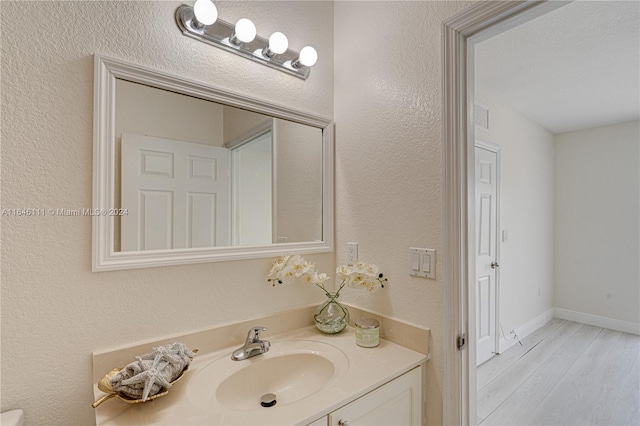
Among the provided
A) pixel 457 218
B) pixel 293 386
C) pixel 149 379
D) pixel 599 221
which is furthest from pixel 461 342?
pixel 599 221

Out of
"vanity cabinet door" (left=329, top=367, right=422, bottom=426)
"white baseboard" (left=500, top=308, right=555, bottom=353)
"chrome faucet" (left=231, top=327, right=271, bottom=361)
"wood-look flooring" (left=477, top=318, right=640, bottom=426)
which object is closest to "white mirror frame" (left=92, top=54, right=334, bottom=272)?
"chrome faucet" (left=231, top=327, right=271, bottom=361)

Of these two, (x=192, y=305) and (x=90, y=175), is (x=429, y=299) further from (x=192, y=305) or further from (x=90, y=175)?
(x=90, y=175)

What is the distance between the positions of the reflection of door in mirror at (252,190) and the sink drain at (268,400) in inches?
23.2

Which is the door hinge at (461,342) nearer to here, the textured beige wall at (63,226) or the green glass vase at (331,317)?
the green glass vase at (331,317)

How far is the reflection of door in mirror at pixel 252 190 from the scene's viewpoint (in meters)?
1.27

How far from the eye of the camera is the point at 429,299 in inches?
45.7

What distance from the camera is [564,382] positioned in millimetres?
2420

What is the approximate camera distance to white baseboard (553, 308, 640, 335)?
3.41m

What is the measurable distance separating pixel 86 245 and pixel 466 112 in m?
1.37

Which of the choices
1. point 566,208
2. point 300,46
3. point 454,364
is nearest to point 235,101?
point 300,46

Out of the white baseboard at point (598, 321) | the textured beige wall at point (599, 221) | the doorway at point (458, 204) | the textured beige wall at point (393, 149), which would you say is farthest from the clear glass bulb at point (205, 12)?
the white baseboard at point (598, 321)

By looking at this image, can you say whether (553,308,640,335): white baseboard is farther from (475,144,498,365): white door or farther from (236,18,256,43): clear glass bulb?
(236,18,256,43): clear glass bulb

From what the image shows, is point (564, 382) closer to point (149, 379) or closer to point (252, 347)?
point (252, 347)

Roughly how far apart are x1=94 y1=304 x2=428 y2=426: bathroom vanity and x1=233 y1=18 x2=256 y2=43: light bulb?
1.17 meters
